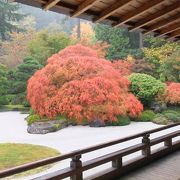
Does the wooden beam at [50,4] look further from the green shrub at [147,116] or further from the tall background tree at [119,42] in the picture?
the tall background tree at [119,42]

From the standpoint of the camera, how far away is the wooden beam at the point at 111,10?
8.96 ft

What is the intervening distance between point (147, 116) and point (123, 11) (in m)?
10.9

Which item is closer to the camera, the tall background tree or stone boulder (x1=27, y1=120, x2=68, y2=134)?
stone boulder (x1=27, y1=120, x2=68, y2=134)

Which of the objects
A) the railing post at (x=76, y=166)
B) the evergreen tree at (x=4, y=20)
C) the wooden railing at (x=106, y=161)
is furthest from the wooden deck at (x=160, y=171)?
the evergreen tree at (x=4, y=20)

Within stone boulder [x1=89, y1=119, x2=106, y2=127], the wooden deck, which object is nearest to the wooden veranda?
the wooden deck

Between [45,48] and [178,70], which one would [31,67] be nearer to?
[45,48]

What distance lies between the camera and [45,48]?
18.5 metres

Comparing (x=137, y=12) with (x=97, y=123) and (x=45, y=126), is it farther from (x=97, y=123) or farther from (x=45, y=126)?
(x=97, y=123)

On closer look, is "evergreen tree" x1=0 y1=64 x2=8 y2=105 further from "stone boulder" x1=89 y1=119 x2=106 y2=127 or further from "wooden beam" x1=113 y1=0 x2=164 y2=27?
"wooden beam" x1=113 y1=0 x2=164 y2=27

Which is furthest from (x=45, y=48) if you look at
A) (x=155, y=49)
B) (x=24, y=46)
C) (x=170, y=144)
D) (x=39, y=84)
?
(x=170, y=144)

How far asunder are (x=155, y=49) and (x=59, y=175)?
582 inches

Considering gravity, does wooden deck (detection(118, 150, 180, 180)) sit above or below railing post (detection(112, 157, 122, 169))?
below

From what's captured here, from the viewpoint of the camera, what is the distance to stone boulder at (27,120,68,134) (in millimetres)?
10887

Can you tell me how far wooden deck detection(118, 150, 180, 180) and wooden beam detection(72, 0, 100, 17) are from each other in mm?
2394
